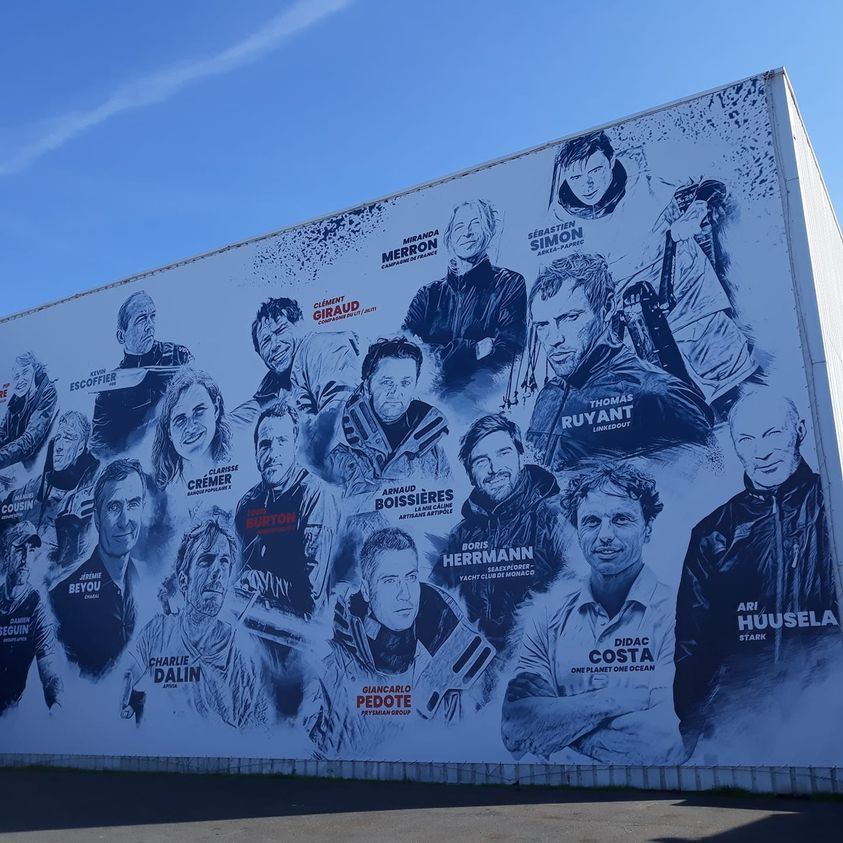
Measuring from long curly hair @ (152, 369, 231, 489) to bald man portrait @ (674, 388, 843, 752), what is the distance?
21.1 ft

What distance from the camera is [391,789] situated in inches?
398

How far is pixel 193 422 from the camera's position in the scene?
44.3ft

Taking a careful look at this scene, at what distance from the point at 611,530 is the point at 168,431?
6.63 metres

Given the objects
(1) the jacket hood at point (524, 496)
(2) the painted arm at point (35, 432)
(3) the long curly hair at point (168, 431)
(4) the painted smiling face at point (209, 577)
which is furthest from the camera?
(2) the painted arm at point (35, 432)

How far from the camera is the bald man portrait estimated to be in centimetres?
879

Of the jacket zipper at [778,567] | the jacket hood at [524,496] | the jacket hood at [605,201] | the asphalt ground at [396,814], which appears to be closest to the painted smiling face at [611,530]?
the jacket hood at [524,496]

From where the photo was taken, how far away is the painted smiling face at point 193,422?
43.7 feet

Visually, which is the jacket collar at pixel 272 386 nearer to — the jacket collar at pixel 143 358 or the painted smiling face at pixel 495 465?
the jacket collar at pixel 143 358

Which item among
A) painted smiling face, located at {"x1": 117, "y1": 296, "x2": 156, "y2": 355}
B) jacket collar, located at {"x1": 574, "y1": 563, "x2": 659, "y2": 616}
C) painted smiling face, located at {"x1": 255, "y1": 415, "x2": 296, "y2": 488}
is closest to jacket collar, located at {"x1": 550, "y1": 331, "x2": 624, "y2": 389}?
jacket collar, located at {"x1": 574, "y1": 563, "x2": 659, "y2": 616}

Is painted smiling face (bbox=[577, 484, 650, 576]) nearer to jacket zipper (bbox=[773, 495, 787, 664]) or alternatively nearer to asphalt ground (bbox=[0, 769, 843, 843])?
jacket zipper (bbox=[773, 495, 787, 664])

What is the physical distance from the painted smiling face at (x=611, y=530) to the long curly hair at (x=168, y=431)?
5.18 metres

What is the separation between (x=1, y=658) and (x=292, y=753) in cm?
569

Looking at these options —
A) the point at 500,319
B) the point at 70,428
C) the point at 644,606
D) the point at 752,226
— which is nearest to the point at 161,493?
the point at 70,428

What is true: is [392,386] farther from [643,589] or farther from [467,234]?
[643,589]
